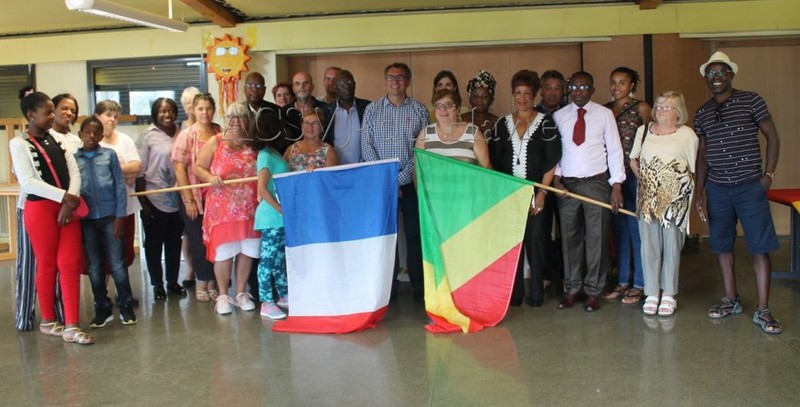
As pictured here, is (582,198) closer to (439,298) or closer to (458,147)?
(458,147)

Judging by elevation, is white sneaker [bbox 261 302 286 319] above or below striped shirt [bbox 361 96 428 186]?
below

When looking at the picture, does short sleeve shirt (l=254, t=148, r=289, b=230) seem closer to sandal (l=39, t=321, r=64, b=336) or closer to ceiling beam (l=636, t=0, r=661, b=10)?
sandal (l=39, t=321, r=64, b=336)

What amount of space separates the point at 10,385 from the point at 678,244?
12.2 ft

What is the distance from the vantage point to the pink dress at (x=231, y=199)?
4641mm

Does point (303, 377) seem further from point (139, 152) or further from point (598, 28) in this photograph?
point (598, 28)

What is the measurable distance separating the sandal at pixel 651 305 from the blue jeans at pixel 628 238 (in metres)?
0.33

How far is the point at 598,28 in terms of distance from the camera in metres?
6.96

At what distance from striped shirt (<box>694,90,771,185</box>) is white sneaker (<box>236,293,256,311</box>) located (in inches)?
117

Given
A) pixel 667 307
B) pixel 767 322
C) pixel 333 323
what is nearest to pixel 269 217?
pixel 333 323

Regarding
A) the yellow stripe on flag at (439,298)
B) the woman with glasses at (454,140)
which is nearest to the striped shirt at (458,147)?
the woman with glasses at (454,140)

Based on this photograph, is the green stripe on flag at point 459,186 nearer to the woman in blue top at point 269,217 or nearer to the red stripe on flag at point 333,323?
the red stripe on flag at point 333,323

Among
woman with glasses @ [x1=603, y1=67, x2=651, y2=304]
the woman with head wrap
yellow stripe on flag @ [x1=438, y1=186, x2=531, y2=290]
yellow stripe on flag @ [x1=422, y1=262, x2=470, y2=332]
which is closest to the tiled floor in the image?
yellow stripe on flag @ [x1=422, y1=262, x2=470, y2=332]

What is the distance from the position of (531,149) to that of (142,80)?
16.1 ft

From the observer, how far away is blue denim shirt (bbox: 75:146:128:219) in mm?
4355
